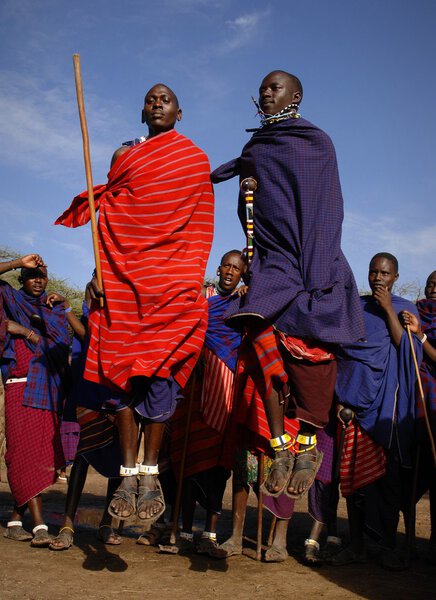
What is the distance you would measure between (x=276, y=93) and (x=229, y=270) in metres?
2.92

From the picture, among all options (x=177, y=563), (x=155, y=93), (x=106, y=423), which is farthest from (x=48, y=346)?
(x=155, y=93)

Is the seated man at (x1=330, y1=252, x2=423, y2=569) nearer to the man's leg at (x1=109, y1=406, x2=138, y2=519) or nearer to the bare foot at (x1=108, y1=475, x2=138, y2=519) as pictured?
the man's leg at (x1=109, y1=406, x2=138, y2=519)

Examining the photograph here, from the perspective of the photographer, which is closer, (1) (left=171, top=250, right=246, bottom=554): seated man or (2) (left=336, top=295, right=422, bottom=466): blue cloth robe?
(2) (left=336, top=295, right=422, bottom=466): blue cloth robe

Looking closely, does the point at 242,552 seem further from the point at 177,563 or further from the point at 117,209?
the point at 117,209

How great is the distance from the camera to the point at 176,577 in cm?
629

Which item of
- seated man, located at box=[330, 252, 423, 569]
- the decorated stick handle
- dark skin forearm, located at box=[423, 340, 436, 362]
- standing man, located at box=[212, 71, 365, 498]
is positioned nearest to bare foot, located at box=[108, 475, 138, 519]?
standing man, located at box=[212, 71, 365, 498]

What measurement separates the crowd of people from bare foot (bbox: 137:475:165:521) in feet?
0.05

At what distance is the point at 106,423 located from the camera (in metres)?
7.37

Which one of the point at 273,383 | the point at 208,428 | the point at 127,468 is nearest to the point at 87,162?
the point at 273,383

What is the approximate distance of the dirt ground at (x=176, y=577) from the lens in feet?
19.0

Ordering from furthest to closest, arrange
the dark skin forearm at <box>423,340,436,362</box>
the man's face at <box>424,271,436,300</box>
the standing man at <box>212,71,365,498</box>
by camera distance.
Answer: the man's face at <box>424,271,436,300</box>, the dark skin forearm at <box>423,340,436,362</box>, the standing man at <box>212,71,365,498</box>

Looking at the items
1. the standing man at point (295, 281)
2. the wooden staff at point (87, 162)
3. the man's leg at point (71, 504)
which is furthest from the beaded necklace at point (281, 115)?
the man's leg at point (71, 504)

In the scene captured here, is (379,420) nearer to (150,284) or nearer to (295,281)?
(295,281)

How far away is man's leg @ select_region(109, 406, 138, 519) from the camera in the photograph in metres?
4.82
